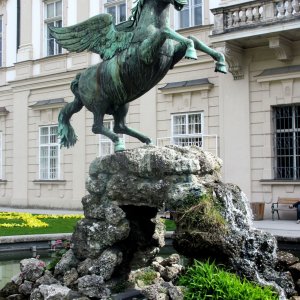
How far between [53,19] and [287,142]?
11.3 metres

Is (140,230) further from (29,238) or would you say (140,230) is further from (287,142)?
(287,142)

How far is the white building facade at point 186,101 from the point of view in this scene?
16.6 meters

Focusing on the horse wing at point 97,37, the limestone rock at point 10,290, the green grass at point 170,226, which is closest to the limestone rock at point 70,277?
the limestone rock at point 10,290

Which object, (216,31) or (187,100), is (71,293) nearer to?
Result: (216,31)

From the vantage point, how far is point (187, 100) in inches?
741

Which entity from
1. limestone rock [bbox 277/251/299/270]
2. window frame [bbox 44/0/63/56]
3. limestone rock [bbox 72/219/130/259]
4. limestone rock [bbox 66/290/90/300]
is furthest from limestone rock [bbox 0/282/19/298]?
window frame [bbox 44/0/63/56]

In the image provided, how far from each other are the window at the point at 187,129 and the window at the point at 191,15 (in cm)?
296

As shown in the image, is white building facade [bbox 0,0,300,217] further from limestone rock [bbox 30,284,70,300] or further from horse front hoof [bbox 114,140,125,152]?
limestone rock [bbox 30,284,70,300]

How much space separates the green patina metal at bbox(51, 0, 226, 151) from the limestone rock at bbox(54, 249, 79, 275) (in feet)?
4.48

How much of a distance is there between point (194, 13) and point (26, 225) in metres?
9.14

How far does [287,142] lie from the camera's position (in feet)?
55.0

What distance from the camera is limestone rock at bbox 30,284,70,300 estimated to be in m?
6.04

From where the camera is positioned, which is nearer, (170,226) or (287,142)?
(170,226)

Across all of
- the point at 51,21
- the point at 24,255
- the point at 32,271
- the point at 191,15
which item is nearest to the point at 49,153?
the point at 51,21
